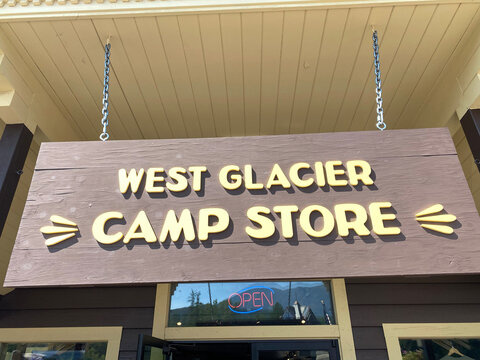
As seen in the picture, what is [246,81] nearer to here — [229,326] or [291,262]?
[291,262]

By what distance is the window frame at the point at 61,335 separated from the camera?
2.96 m

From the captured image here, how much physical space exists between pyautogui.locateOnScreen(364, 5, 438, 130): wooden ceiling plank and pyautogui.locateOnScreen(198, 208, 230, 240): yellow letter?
1.65m

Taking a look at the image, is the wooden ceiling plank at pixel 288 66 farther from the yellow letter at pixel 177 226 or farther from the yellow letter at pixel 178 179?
the yellow letter at pixel 177 226

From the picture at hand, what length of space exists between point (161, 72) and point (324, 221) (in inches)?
64.4

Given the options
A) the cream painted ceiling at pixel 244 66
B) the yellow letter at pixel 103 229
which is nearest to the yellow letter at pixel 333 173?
the yellow letter at pixel 103 229

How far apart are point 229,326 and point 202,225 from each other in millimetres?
1930

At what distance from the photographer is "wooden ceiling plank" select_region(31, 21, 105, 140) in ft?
6.94

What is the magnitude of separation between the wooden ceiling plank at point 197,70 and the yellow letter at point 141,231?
50.1 inches

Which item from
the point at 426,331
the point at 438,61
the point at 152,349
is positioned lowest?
the point at 152,349

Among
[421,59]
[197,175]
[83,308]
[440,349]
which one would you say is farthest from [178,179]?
[440,349]

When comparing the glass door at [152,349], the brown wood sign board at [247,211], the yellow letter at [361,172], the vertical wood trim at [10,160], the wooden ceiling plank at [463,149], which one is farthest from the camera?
the wooden ceiling plank at [463,149]

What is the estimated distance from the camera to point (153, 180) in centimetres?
147

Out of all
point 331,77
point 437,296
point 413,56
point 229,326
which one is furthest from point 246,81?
point 437,296

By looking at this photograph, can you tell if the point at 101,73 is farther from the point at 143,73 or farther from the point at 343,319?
the point at 343,319
